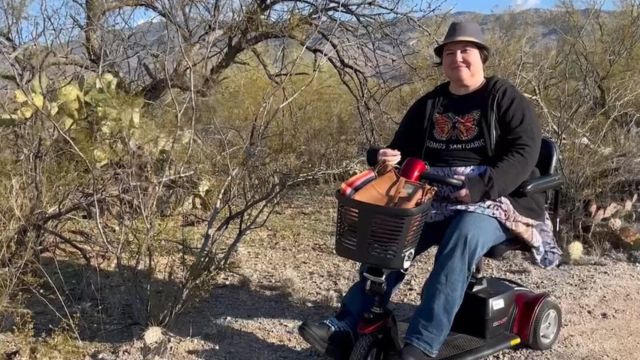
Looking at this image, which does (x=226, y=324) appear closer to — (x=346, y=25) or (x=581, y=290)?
(x=581, y=290)

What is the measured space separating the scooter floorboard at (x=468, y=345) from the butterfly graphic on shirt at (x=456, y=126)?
932mm

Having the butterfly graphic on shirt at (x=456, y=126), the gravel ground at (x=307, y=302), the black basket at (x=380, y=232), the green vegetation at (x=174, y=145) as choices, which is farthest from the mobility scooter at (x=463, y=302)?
the green vegetation at (x=174, y=145)

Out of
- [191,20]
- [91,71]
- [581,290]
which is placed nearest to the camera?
[581,290]

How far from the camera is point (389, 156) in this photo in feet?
11.9

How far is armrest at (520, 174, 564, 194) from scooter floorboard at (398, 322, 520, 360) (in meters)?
0.74

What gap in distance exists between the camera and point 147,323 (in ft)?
13.4

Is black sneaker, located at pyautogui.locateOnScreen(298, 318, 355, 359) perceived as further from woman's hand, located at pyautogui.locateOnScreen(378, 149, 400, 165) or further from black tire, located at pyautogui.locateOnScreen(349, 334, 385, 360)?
woman's hand, located at pyautogui.locateOnScreen(378, 149, 400, 165)

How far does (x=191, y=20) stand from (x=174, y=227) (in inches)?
80.2

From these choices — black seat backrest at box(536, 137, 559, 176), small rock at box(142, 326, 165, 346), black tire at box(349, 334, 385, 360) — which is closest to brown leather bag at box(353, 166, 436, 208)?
black tire at box(349, 334, 385, 360)

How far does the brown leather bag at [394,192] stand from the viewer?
10.8 ft

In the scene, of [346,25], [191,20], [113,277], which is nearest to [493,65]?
[346,25]

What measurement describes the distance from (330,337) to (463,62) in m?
1.42

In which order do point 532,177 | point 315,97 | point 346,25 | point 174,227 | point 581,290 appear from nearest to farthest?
point 532,177, point 174,227, point 581,290, point 346,25, point 315,97

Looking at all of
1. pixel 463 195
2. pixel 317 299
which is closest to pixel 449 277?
pixel 463 195
